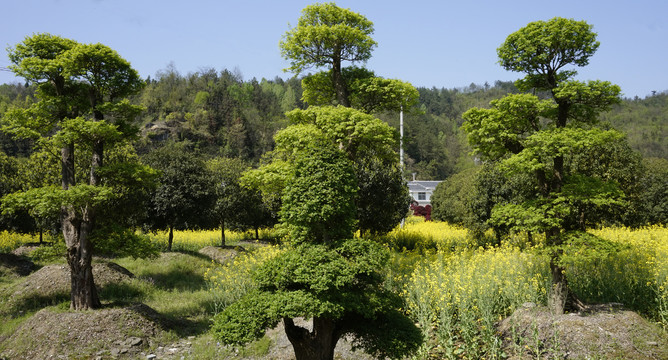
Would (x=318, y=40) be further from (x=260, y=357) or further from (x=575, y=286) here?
(x=575, y=286)

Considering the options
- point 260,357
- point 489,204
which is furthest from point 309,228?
point 489,204

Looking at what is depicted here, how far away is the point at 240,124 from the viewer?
68938 mm

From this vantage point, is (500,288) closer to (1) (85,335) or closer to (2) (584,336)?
(2) (584,336)

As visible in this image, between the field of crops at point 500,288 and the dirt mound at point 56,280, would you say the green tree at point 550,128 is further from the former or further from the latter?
the dirt mound at point 56,280

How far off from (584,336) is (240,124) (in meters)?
65.7

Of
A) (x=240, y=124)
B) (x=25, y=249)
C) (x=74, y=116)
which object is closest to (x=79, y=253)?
(x=74, y=116)

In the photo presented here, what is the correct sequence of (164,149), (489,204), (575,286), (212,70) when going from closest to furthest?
(575,286)
(489,204)
(164,149)
(212,70)

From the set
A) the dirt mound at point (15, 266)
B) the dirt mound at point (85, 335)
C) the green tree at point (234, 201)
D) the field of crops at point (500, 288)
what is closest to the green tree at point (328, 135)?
the field of crops at point (500, 288)

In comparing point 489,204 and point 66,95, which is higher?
point 66,95

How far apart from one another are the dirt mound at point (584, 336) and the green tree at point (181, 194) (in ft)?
52.1

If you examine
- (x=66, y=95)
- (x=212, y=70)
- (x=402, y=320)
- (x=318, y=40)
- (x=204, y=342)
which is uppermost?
(x=212, y=70)

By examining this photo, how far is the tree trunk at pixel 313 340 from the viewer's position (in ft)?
20.2

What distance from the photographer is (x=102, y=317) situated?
9703 mm

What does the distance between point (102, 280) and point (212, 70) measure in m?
94.3
